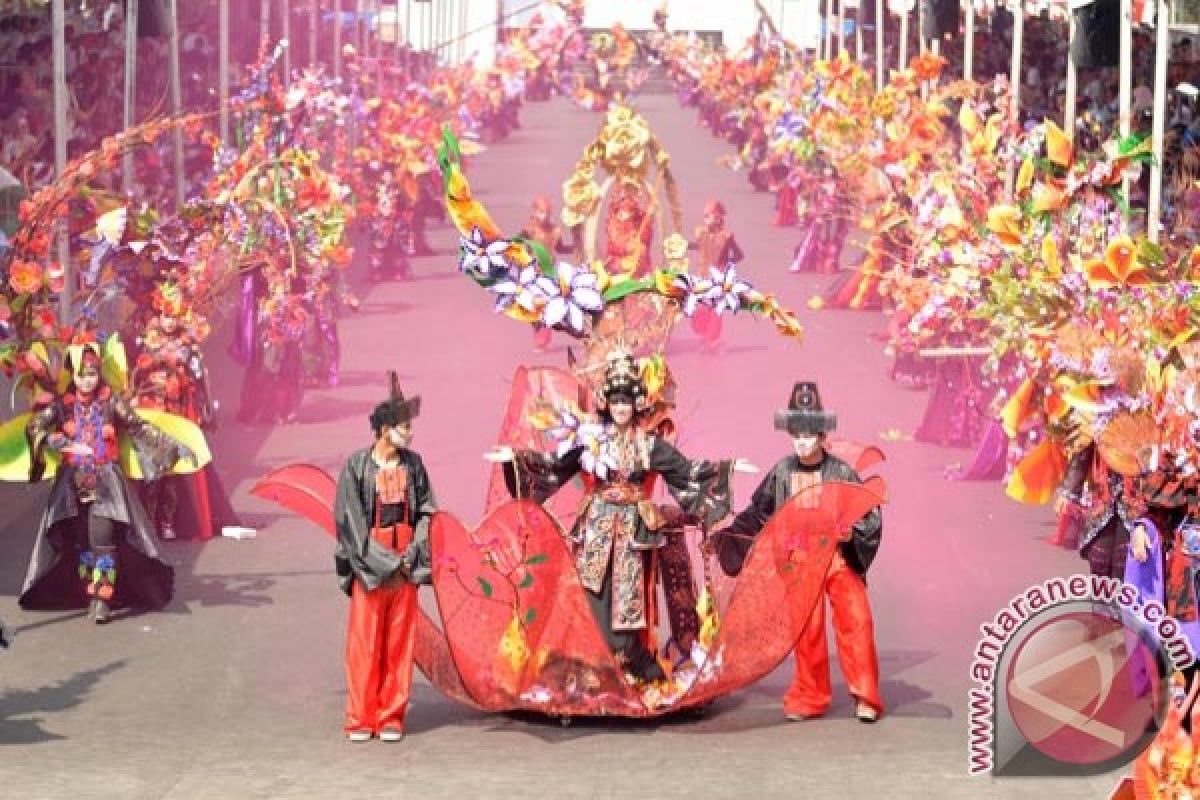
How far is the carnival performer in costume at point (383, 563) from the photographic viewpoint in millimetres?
12820

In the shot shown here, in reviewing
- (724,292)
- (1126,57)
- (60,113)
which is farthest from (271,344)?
(724,292)

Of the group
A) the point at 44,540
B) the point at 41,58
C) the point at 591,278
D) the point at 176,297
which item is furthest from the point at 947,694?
the point at 41,58

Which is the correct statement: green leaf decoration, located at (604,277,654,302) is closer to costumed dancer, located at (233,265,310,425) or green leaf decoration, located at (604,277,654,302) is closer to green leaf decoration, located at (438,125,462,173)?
green leaf decoration, located at (438,125,462,173)

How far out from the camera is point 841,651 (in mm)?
13305

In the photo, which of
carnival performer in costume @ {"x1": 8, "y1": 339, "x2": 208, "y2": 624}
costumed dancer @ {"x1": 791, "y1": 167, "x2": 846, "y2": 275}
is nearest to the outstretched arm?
carnival performer in costume @ {"x1": 8, "y1": 339, "x2": 208, "y2": 624}

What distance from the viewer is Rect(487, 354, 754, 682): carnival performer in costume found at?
13.1 meters

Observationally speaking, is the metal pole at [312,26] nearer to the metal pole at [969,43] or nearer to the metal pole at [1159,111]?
the metal pole at [969,43]

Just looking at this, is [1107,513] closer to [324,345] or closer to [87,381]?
[87,381]

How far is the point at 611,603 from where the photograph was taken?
43.2 ft

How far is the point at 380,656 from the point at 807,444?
2072mm

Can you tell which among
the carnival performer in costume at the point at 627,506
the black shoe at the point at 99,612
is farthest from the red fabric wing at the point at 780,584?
the black shoe at the point at 99,612

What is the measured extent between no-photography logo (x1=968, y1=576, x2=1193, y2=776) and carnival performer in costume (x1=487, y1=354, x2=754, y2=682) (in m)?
1.45

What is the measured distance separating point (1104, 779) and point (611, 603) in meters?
2.31

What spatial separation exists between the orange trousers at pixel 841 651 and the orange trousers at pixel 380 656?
1718mm
